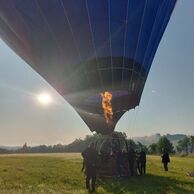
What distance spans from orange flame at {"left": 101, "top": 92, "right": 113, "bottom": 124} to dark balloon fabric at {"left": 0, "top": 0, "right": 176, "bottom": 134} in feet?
0.64

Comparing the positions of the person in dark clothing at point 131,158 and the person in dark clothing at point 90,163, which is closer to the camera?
the person in dark clothing at point 90,163

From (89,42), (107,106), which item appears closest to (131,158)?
(107,106)

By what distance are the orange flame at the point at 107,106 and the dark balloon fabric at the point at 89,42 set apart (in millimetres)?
195

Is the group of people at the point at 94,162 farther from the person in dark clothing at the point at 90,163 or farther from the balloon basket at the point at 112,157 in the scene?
the balloon basket at the point at 112,157

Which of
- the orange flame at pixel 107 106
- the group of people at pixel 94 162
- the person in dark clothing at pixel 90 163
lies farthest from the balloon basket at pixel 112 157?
the person in dark clothing at pixel 90 163

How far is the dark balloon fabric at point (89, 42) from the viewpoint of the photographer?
12.4m

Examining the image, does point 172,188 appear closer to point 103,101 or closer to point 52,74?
point 103,101

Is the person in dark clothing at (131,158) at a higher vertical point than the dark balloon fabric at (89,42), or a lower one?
lower

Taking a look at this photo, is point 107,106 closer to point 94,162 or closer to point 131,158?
point 131,158

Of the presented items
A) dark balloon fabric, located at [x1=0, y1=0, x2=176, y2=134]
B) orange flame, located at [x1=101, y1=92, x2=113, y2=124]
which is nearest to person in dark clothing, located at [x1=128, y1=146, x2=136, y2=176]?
orange flame, located at [x1=101, y1=92, x2=113, y2=124]

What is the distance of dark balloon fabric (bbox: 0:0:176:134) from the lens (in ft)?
40.8

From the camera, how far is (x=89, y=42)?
13508 millimetres

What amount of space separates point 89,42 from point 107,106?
155 inches

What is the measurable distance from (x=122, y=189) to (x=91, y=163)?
1333 millimetres
